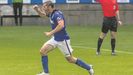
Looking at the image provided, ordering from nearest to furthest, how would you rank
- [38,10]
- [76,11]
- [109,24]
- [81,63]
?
[81,63]
[38,10]
[109,24]
[76,11]

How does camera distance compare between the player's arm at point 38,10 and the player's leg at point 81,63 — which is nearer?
the player's leg at point 81,63

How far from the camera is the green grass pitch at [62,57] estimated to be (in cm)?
1631

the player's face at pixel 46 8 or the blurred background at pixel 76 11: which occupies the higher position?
the player's face at pixel 46 8

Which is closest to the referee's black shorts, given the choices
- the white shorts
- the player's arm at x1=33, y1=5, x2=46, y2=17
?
the player's arm at x1=33, y1=5, x2=46, y2=17

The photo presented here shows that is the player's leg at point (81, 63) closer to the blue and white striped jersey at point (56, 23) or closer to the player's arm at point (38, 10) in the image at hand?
the blue and white striped jersey at point (56, 23)

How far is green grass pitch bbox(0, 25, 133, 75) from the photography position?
1631 centimetres

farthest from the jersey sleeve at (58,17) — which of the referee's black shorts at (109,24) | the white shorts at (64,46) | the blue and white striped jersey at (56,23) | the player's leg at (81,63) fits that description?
the referee's black shorts at (109,24)

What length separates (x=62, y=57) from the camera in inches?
781

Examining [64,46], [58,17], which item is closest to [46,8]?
[58,17]

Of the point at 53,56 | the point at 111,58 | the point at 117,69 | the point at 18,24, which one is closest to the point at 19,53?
the point at 53,56

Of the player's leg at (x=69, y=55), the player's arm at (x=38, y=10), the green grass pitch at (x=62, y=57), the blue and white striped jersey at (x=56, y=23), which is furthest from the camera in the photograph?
the green grass pitch at (x=62, y=57)

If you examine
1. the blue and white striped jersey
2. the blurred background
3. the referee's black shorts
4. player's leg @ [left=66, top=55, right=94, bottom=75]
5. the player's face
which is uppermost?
the player's face

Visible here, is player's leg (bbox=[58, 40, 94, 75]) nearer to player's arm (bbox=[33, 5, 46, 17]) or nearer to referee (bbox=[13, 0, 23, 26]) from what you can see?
player's arm (bbox=[33, 5, 46, 17])

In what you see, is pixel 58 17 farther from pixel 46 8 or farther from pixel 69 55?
pixel 69 55
